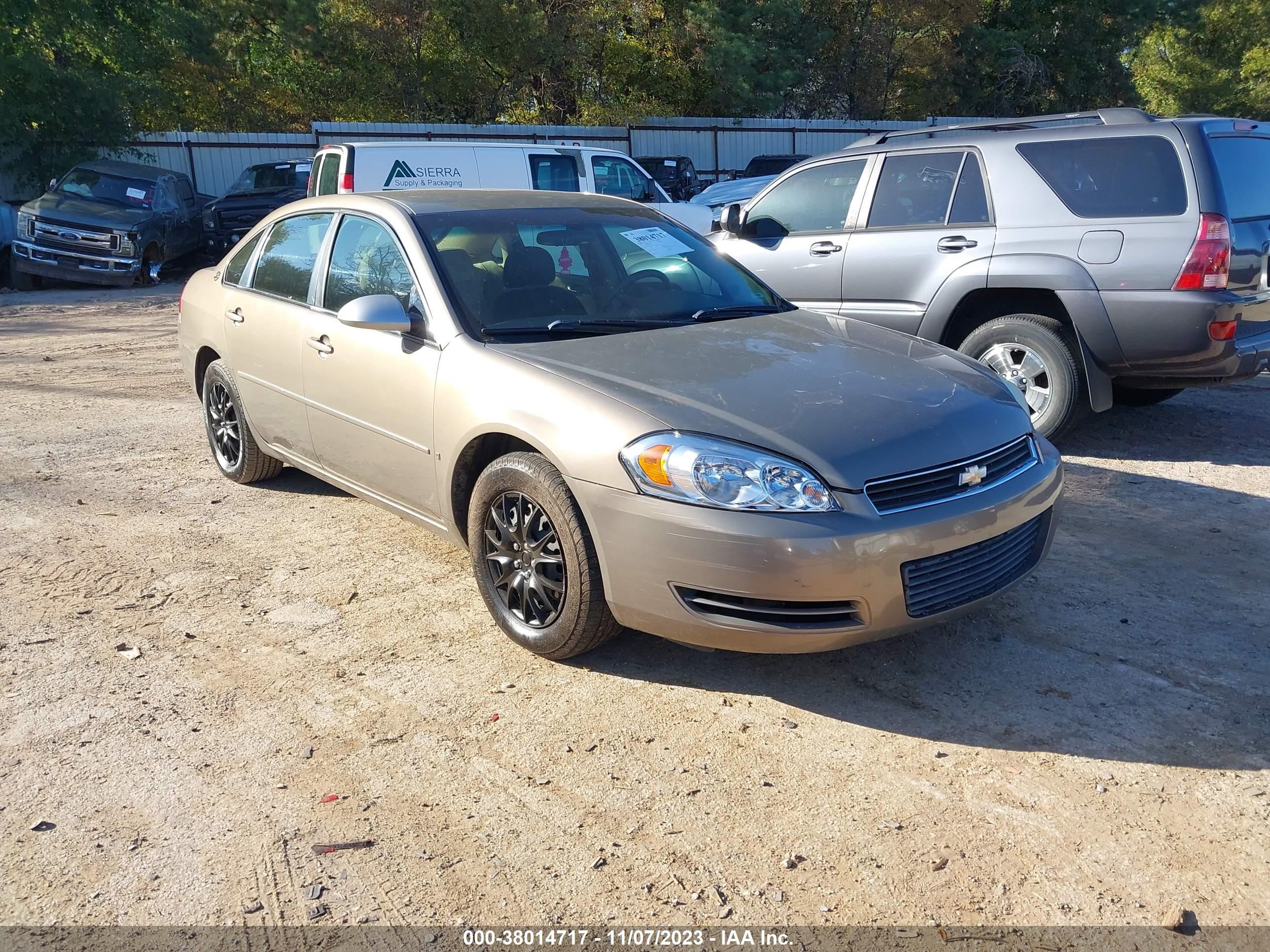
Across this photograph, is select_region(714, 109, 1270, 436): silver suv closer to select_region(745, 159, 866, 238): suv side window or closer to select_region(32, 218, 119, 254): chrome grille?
select_region(745, 159, 866, 238): suv side window

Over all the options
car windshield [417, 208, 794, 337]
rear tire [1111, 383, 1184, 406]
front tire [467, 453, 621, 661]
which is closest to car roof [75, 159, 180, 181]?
car windshield [417, 208, 794, 337]

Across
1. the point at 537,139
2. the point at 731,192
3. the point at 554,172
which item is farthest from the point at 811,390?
the point at 537,139

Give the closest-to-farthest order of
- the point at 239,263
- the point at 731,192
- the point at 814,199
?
the point at 239,263 < the point at 814,199 < the point at 731,192

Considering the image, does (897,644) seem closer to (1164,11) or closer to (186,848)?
(186,848)

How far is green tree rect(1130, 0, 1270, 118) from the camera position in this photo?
135 feet

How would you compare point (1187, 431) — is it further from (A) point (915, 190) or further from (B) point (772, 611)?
(B) point (772, 611)

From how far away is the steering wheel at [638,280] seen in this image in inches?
183

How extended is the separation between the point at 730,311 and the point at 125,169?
1568 cm

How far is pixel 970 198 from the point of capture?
6.79 metres

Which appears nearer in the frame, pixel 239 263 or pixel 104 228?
pixel 239 263

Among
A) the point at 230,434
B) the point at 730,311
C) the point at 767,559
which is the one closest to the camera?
the point at 767,559

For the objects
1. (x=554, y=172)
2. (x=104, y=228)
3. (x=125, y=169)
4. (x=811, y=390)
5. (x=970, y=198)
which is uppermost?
(x=125, y=169)

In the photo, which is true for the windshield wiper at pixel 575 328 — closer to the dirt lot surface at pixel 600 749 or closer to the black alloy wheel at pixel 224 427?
the dirt lot surface at pixel 600 749

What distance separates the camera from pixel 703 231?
13102 mm
